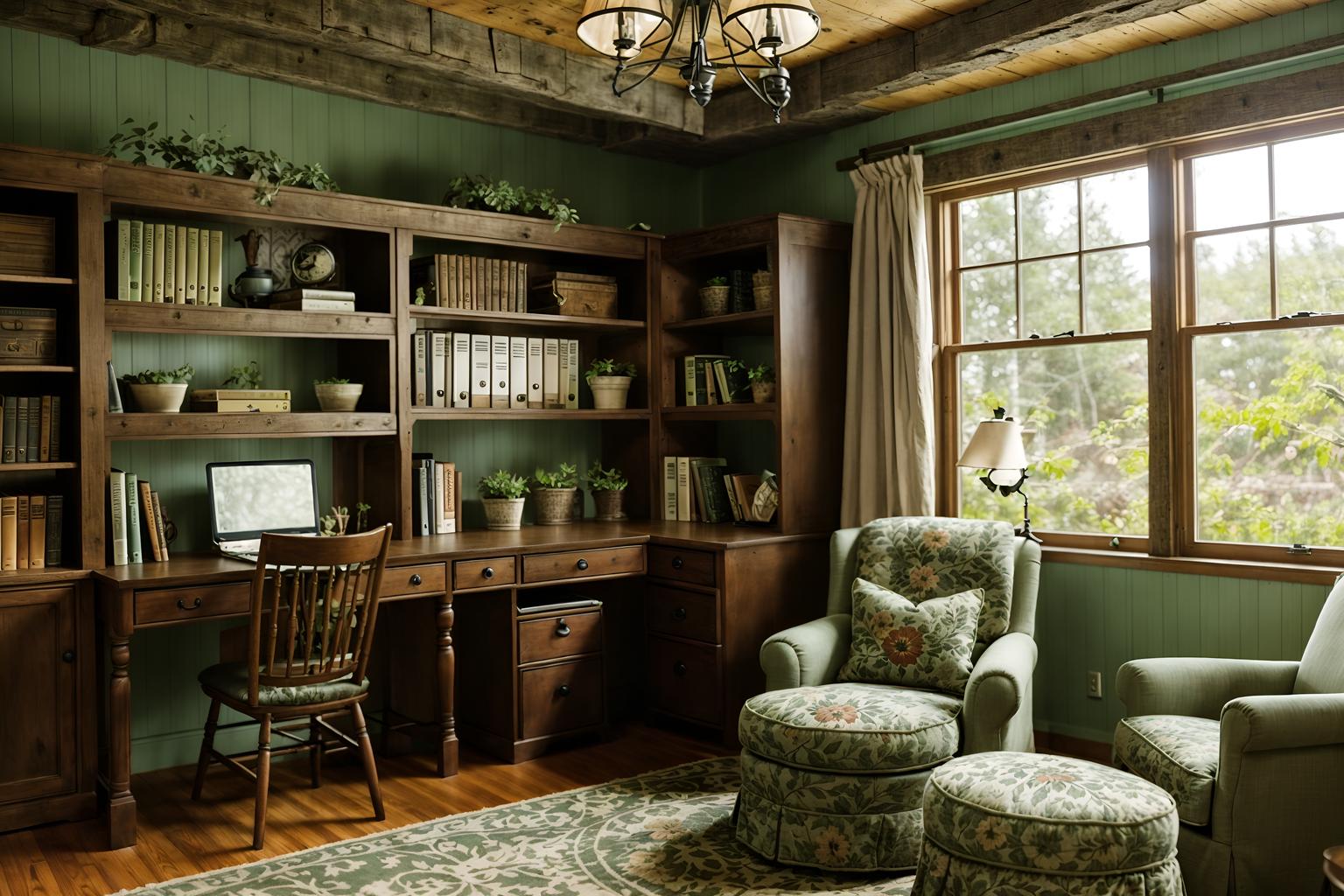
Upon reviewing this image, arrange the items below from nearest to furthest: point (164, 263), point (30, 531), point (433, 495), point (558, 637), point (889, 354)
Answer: point (30, 531) < point (164, 263) < point (558, 637) < point (433, 495) < point (889, 354)

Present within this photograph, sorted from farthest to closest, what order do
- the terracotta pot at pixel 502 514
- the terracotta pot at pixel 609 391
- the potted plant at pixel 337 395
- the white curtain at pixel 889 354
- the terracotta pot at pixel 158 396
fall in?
the terracotta pot at pixel 609 391
the terracotta pot at pixel 502 514
the white curtain at pixel 889 354
the potted plant at pixel 337 395
the terracotta pot at pixel 158 396

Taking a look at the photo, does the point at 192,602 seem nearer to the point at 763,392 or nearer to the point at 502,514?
the point at 502,514

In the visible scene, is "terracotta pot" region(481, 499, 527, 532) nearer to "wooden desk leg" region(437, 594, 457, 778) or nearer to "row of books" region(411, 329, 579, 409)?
"row of books" region(411, 329, 579, 409)

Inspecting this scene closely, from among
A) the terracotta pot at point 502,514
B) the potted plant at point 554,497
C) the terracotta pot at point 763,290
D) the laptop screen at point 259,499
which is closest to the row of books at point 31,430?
the laptop screen at point 259,499

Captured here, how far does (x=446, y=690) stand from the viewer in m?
3.86

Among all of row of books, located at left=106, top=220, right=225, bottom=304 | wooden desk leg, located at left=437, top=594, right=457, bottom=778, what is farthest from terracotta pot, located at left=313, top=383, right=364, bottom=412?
wooden desk leg, located at left=437, top=594, right=457, bottom=778

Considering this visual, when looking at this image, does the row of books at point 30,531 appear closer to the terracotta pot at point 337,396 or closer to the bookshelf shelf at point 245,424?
the bookshelf shelf at point 245,424

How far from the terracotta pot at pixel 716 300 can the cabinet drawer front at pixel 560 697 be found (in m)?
1.53

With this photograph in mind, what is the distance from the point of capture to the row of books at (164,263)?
141 inches

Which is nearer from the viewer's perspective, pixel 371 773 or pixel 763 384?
pixel 371 773

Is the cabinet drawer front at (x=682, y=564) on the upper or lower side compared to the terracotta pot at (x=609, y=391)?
lower

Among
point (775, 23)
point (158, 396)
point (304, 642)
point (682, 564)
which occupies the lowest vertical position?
point (304, 642)

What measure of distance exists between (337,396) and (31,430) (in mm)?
977

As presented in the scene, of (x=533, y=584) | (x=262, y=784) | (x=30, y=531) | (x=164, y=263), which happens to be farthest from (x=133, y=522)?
(x=533, y=584)
